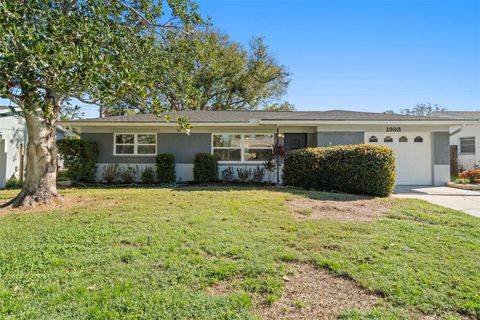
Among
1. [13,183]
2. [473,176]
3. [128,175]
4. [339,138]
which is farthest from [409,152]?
[13,183]

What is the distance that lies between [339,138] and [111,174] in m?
10.5

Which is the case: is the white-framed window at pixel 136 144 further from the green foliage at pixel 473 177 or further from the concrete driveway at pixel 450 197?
the green foliage at pixel 473 177

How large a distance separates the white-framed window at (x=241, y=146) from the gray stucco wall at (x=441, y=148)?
7.03m

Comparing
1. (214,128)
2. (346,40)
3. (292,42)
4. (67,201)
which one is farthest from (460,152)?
(67,201)

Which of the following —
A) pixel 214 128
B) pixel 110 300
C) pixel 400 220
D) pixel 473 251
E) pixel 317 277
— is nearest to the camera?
pixel 110 300

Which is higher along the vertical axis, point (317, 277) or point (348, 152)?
point (348, 152)

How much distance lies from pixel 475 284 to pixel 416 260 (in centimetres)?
71

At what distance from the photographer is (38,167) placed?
7.48 meters

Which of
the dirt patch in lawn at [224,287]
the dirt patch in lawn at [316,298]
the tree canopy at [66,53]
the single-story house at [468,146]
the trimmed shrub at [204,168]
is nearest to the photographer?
the dirt patch in lawn at [316,298]

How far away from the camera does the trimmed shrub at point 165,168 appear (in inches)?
505

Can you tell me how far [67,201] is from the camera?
7.77 meters

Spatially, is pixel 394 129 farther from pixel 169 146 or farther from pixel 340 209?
pixel 169 146

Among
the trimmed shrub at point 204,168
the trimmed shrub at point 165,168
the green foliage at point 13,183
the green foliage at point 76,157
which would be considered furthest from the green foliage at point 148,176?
the green foliage at point 13,183

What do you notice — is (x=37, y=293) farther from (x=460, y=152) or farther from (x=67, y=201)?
(x=460, y=152)
